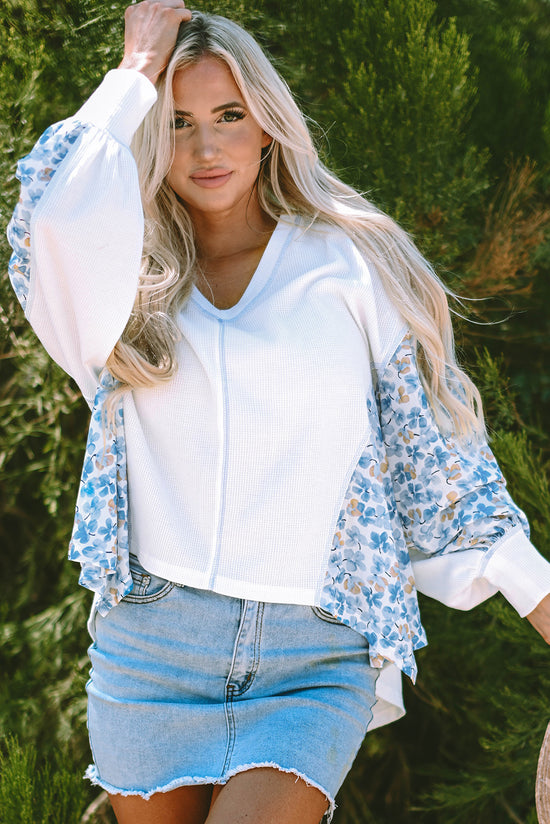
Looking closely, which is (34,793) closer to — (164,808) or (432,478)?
(164,808)

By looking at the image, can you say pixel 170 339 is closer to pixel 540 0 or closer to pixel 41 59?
pixel 41 59

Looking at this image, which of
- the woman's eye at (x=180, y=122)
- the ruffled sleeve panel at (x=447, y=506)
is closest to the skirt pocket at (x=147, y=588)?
the ruffled sleeve panel at (x=447, y=506)

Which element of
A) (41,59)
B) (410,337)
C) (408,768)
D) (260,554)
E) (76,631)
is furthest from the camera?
(408,768)

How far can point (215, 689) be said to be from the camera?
181cm

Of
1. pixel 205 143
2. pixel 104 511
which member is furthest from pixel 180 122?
pixel 104 511

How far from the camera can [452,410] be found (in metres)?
2.05

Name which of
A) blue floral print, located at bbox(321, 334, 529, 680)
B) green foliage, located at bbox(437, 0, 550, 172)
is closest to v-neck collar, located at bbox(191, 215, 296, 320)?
blue floral print, located at bbox(321, 334, 529, 680)

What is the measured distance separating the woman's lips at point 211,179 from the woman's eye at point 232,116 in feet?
0.37

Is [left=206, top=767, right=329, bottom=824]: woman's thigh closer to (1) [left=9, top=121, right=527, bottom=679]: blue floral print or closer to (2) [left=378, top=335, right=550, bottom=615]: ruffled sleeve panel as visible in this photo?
(1) [left=9, top=121, right=527, bottom=679]: blue floral print

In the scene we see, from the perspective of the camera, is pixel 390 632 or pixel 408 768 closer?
pixel 390 632

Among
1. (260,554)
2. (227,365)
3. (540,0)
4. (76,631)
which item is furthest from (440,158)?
(76,631)

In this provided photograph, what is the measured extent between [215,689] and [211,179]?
1.07 meters

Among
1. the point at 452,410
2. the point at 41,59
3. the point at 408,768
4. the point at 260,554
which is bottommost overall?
the point at 408,768

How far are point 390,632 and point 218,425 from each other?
0.55 metres
